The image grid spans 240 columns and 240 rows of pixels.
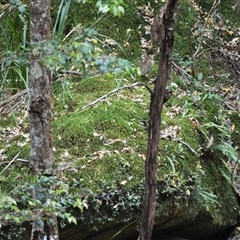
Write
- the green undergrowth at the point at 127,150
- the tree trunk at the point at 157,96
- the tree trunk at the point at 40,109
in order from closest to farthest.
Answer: the tree trunk at the point at 157,96, the tree trunk at the point at 40,109, the green undergrowth at the point at 127,150

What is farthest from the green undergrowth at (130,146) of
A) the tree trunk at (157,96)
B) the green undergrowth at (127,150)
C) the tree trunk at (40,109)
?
the tree trunk at (157,96)

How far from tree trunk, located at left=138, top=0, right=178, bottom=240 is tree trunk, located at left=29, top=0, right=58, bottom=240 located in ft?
1.86

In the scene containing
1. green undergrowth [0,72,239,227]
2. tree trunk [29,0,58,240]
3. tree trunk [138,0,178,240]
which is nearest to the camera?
tree trunk [138,0,178,240]

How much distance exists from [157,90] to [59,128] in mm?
1495

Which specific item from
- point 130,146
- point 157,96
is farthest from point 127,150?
point 157,96

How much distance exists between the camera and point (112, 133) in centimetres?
388

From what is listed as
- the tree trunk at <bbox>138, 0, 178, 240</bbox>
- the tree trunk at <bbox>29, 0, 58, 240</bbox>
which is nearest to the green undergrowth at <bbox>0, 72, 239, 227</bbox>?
the tree trunk at <bbox>29, 0, 58, 240</bbox>

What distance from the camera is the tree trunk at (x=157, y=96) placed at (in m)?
2.57

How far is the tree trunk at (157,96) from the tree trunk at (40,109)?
57 centimetres

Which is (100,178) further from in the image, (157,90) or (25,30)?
(25,30)

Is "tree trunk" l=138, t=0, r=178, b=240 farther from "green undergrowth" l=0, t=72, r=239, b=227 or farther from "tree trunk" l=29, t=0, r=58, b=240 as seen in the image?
"green undergrowth" l=0, t=72, r=239, b=227

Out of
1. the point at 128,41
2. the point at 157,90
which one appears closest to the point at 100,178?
the point at 157,90

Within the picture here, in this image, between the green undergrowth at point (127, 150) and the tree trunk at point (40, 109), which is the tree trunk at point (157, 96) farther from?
the green undergrowth at point (127, 150)

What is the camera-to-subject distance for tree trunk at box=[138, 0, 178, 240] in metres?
2.57
